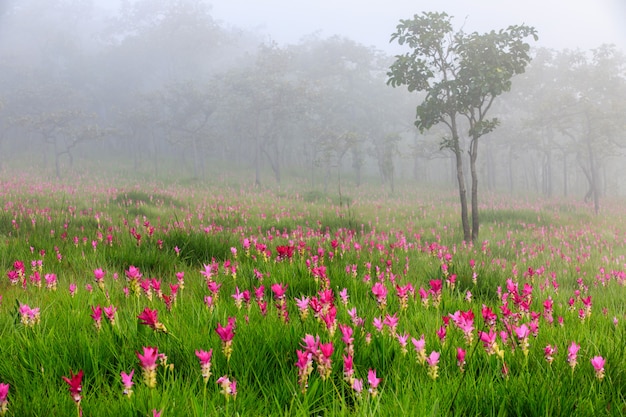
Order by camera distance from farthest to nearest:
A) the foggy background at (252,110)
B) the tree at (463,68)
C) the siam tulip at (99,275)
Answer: the foggy background at (252,110), the tree at (463,68), the siam tulip at (99,275)

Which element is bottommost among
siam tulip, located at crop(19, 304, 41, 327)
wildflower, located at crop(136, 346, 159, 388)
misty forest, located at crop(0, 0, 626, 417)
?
misty forest, located at crop(0, 0, 626, 417)

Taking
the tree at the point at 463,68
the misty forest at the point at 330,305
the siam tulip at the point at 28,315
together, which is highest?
the tree at the point at 463,68

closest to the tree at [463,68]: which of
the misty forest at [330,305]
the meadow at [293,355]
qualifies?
the misty forest at [330,305]

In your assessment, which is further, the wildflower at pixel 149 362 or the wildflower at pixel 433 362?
the wildflower at pixel 433 362

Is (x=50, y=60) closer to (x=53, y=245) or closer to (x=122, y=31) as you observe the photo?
(x=122, y=31)

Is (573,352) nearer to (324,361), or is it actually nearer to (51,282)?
(324,361)

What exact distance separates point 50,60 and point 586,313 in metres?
104

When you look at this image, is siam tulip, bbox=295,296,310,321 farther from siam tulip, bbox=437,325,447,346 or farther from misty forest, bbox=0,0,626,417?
siam tulip, bbox=437,325,447,346

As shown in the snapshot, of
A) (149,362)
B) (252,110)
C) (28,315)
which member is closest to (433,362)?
(149,362)

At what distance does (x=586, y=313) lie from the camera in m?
2.78

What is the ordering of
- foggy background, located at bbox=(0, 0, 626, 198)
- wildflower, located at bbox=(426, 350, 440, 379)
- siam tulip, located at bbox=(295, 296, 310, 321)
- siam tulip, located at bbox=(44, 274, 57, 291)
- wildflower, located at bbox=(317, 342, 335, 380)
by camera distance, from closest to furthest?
1. wildflower, located at bbox=(317, 342, 335, 380)
2. wildflower, located at bbox=(426, 350, 440, 379)
3. siam tulip, located at bbox=(295, 296, 310, 321)
4. siam tulip, located at bbox=(44, 274, 57, 291)
5. foggy background, located at bbox=(0, 0, 626, 198)

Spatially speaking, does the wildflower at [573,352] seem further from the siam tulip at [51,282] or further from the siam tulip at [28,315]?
the siam tulip at [51,282]

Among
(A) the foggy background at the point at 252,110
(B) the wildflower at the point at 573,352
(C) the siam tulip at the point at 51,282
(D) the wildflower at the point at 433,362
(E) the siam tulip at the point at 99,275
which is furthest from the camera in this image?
(A) the foggy background at the point at 252,110

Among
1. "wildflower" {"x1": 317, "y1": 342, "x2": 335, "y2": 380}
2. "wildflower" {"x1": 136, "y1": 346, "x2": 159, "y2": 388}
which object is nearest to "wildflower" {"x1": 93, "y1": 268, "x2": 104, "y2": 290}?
"wildflower" {"x1": 136, "y1": 346, "x2": 159, "y2": 388}
